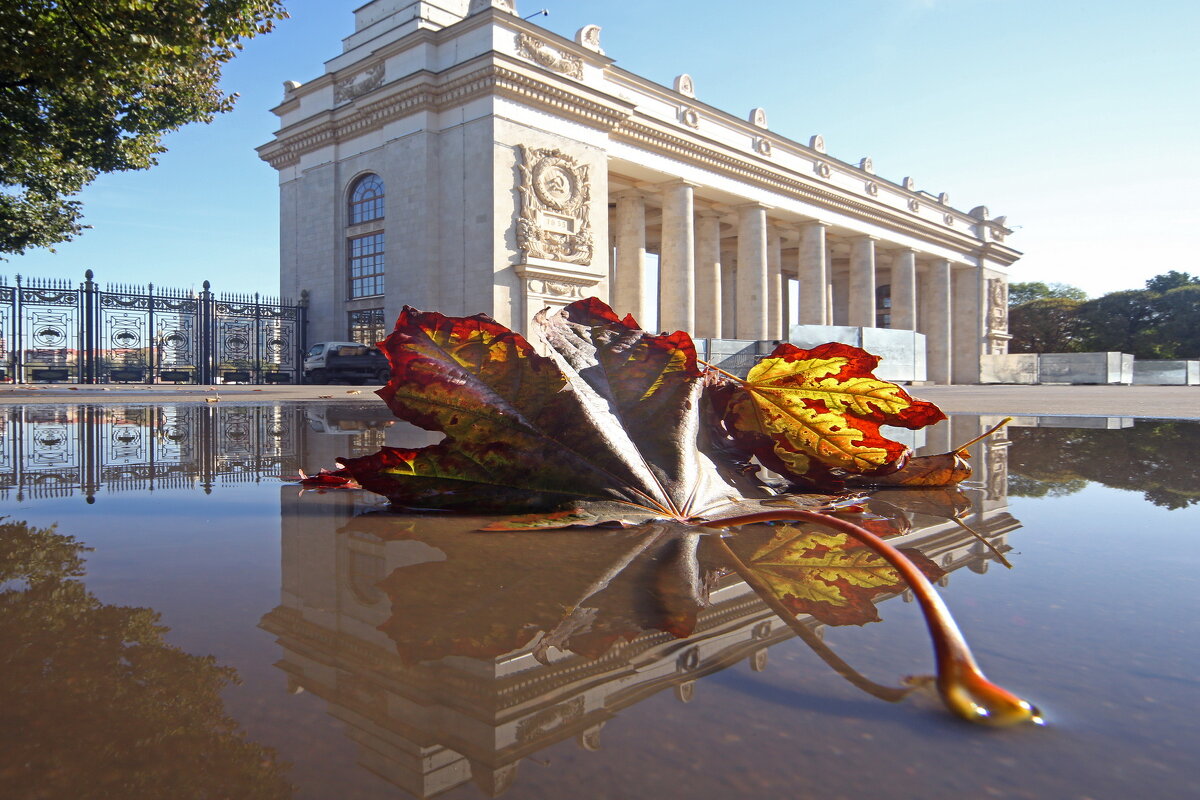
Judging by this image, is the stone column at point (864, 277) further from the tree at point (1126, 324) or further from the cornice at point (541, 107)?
the tree at point (1126, 324)

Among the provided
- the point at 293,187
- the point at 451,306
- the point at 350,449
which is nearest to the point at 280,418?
the point at 350,449

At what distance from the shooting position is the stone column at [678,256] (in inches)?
1024

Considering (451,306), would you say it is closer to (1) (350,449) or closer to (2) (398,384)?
(1) (350,449)

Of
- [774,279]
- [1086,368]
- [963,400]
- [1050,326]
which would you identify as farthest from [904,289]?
[963,400]

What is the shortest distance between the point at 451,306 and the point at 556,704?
20.9 m

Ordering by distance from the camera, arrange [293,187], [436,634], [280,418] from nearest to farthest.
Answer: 1. [436,634]
2. [280,418]
3. [293,187]

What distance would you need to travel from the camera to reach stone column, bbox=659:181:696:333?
2600 centimetres

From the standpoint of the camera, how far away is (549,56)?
67.7ft

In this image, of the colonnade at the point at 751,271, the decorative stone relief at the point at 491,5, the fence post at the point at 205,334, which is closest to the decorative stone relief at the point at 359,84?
the decorative stone relief at the point at 491,5

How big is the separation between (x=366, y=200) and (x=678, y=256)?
1058cm

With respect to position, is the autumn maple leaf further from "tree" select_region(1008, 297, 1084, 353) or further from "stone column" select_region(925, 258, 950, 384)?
"tree" select_region(1008, 297, 1084, 353)

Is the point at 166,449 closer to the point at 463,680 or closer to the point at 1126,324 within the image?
the point at 463,680

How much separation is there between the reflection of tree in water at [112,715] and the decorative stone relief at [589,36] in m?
23.7

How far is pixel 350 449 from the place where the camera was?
3.45 m
